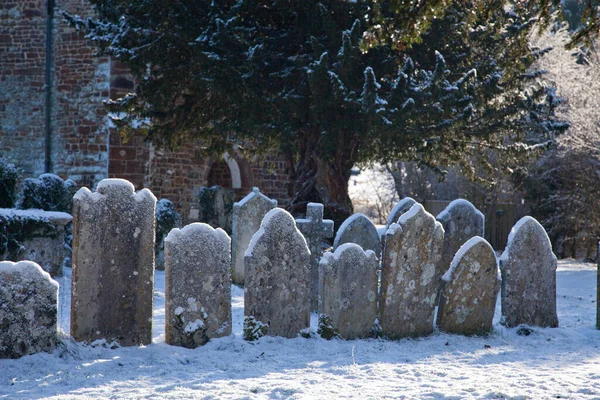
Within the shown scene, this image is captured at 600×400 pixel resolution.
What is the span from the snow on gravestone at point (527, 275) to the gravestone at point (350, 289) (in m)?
1.44

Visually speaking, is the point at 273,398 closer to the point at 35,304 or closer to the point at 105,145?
the point at 35,304

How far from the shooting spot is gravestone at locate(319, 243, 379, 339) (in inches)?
229

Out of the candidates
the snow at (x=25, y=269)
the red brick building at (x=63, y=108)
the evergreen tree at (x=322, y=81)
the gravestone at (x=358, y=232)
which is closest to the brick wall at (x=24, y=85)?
the red brick building at (x=63, y=108)

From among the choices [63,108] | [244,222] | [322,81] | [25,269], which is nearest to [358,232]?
[244,222]

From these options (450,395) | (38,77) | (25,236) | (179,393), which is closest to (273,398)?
(179,393)

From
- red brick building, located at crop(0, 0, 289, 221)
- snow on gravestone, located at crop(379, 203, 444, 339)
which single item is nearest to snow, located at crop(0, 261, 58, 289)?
snow on gravestone, located at crop(379, 203, 444, 339)

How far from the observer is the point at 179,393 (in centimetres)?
418

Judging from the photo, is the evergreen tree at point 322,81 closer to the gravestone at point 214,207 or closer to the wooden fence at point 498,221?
the gravestone at point 214,207

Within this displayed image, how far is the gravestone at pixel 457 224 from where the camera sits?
767 centimetres

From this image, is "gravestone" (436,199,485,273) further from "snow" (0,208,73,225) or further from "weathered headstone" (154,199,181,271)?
"snow" (0,208,73,225)

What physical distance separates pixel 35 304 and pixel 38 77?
483 inches

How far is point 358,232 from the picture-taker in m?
7.30

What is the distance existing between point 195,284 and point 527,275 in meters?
3.29

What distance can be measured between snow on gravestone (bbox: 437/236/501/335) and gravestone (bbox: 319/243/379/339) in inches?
29.2
